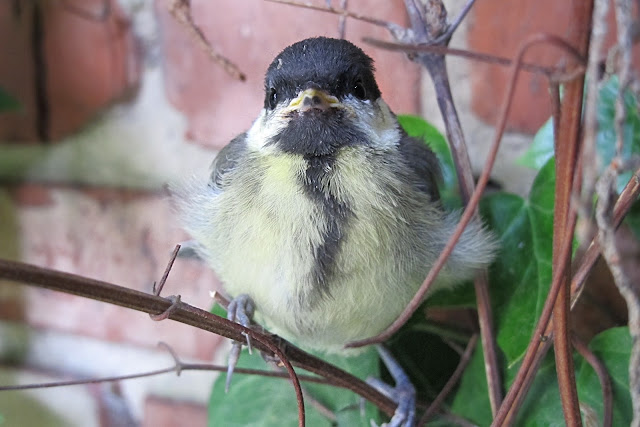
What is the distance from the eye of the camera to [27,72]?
2.45ft

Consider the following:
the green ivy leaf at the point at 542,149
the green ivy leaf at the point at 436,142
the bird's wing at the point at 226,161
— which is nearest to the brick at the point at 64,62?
the bird's wing at the point at 226,161

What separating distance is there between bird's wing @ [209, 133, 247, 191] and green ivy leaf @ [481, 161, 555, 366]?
218 mm

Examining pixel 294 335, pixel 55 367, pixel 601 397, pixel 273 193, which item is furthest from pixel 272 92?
pixel 55 367

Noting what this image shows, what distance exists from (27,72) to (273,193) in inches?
19.0

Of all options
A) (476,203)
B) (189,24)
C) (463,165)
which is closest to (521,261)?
(463,165)

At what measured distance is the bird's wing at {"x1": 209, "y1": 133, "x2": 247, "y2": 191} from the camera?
500 mm

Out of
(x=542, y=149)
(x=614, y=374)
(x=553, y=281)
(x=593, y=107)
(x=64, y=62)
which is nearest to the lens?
(x=593, y=107)

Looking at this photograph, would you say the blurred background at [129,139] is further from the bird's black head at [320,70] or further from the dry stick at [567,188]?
the dry stick at [567,188]

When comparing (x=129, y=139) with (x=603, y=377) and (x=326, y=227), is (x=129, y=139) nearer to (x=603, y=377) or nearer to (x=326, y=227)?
(x=326, y=227)

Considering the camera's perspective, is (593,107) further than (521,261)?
No

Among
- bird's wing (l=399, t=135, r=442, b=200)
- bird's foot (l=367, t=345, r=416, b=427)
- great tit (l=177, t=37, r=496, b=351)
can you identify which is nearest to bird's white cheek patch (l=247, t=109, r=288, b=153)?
great tit (l=177, t=37, r=496, b=351)

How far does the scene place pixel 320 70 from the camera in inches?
17.4

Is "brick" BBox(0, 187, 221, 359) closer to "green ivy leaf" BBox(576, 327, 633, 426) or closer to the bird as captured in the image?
the bird

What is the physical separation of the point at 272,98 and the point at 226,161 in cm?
7
